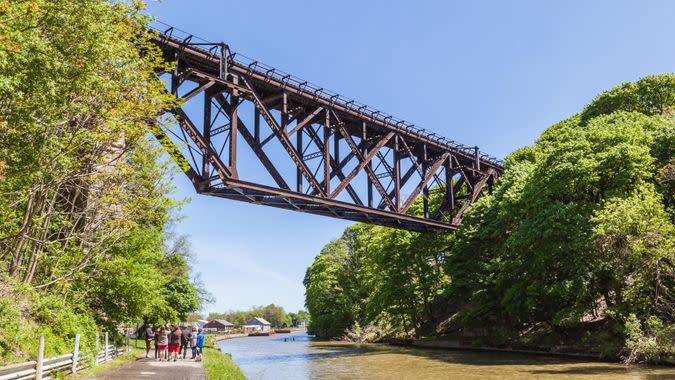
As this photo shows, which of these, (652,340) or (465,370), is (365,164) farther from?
(652,340)

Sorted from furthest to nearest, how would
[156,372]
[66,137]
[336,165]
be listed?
[336,165], [156,372], [66,137]

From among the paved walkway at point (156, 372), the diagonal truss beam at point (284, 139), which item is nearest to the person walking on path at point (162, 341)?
the paved walkway at point (156, 372)

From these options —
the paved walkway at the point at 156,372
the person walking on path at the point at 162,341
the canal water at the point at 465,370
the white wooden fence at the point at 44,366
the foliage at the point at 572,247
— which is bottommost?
the canal water at the point at 465,370

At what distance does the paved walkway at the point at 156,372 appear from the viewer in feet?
55.9

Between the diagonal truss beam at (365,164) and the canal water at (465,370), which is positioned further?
the diagonal truss beam at (365,164)

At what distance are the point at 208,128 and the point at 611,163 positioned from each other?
22.7 metres

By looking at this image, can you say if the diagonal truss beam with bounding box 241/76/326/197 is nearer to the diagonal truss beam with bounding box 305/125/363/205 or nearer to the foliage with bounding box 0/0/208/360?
the diagonal truss beam with bounding box 305/125/363/205

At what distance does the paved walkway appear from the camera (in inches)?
671

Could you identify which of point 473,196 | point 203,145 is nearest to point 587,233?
point 473,196

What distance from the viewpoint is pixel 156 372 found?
1861 centimetres

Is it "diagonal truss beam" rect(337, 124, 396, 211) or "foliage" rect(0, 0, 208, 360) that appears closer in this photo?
"foliage" rect(0, 0, 208, 360)

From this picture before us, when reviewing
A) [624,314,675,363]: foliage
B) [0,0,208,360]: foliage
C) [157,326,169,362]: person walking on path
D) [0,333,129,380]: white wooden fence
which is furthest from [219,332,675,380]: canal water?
[0,0,208,360]: foliage

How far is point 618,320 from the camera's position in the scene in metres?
27.7

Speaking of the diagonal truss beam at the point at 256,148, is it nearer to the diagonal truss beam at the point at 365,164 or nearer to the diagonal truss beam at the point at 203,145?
the diagonal truss beam at the point at 203,145
